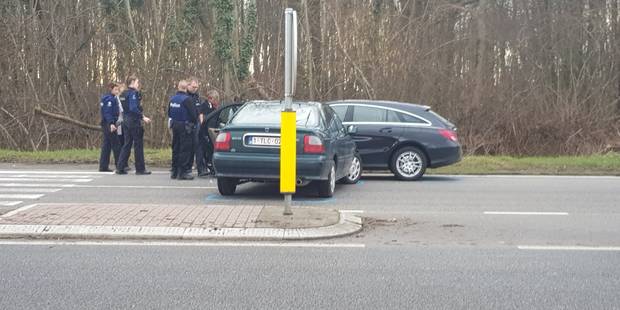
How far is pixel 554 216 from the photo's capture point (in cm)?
1047

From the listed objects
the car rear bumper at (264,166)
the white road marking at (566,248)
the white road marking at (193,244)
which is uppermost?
the car rear bumper at (264,166)

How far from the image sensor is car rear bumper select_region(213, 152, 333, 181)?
1140cm

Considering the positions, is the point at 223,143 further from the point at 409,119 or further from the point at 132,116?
the point at 409,119

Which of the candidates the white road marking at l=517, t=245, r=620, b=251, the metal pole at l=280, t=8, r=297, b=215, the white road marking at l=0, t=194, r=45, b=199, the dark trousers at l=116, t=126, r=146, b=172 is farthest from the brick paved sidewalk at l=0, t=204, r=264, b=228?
the dark trousers at l=116, t=126, r=146, b=172

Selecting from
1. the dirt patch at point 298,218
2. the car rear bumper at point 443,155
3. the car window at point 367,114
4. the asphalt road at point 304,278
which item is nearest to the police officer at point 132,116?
the car window at point 367,114

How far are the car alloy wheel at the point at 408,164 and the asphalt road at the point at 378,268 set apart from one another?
384 cm

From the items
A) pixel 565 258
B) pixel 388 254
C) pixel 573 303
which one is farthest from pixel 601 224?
pixel 573 303

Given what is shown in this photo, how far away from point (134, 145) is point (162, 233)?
7.15 meters

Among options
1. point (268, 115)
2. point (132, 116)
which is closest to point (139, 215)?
point (268, 115)

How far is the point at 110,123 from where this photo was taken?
51.7 feet

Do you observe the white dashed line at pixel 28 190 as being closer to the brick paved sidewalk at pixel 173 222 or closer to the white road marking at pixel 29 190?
the white road marking at pixel 29 190

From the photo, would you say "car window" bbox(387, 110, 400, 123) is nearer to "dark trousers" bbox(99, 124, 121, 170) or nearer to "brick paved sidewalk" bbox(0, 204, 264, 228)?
"dark trousers" bbox(99, 124, 121, 170)

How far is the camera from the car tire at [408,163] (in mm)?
15172

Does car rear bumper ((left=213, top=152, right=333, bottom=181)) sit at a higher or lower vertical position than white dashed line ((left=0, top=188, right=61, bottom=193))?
higher
